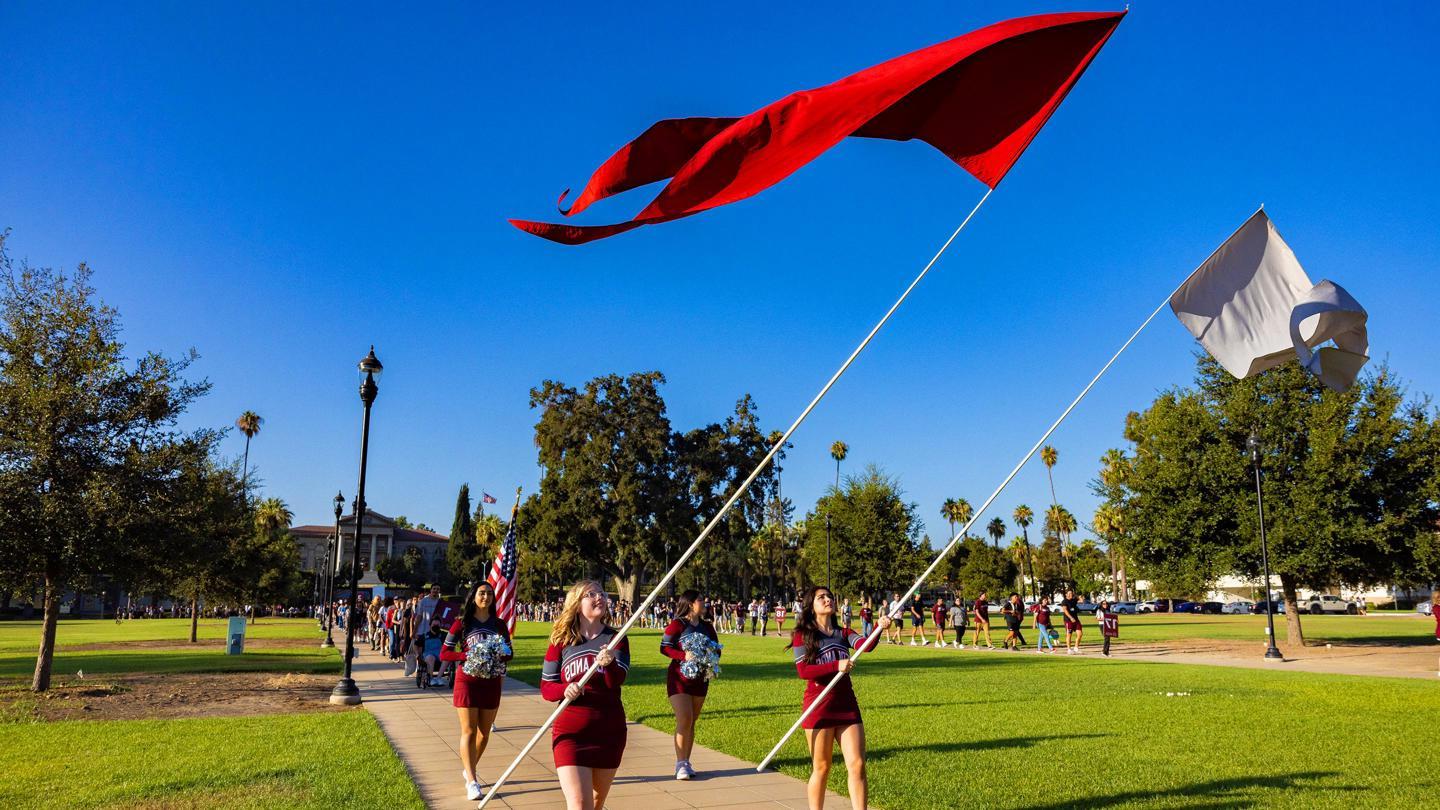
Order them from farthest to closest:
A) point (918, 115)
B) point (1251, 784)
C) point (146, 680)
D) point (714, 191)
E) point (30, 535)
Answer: point (146, 680) < point (30, 535) < point (1251, 784) < point (918, 115) < point (714, 191)

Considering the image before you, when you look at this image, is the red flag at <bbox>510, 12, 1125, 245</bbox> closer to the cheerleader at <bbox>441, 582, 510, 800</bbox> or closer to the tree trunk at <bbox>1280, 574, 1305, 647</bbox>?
the cheerleader at <bbox>441, 582, 510, 800</bbox>

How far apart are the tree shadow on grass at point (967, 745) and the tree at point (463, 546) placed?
111624 mm

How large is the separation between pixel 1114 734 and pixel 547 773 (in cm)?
713

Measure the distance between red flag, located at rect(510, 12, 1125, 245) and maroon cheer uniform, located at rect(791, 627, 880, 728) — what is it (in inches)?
137

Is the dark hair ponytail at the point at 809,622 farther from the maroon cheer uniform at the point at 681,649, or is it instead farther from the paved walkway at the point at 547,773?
the maroon cheer uniform at the point at 681,649

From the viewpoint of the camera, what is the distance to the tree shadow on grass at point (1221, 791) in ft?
26.7

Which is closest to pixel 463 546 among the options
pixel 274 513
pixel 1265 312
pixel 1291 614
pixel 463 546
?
pixel 463 546

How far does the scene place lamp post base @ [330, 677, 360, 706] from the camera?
16.4m

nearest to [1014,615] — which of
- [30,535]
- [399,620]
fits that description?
[399,620]

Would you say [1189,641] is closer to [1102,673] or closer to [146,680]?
[1102,673]

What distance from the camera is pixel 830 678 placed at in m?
7.31

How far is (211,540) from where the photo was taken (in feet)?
70.3

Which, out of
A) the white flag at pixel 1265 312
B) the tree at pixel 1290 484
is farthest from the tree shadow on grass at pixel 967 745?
the tree at pixel 1290 484

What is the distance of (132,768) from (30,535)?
941 centimetres
